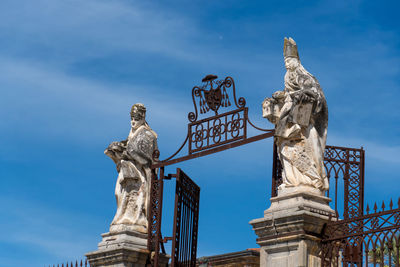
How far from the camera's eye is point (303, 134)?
473 inches

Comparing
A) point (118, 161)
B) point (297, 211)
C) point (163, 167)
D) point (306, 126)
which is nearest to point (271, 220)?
point (297, 211)

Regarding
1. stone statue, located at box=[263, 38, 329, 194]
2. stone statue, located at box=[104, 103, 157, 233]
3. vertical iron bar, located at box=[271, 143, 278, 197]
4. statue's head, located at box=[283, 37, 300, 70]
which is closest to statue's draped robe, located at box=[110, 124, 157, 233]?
stone statue, located at box=[104, 103, 157, 233]

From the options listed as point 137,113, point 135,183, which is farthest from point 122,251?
point 137,113

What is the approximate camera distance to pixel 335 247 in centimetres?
1134

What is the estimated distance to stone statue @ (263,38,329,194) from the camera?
11.9 meters

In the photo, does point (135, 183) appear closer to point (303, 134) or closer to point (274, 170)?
point (274, 170)

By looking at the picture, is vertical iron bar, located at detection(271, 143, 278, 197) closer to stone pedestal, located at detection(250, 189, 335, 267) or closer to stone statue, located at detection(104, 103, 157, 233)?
stone pedestal, located at detection(250, 189, 335, 267)

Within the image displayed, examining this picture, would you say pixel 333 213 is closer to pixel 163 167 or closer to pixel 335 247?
pixel 335 247

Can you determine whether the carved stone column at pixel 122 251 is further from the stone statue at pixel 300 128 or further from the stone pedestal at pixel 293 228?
the stone statue at pixel 300 128

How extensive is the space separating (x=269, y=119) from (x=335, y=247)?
2225 mm

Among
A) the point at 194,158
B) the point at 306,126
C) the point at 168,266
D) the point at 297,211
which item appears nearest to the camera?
the point at 297,211

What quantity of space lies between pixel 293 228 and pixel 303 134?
1481 mm

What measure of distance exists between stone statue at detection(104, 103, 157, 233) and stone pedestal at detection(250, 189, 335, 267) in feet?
12.1

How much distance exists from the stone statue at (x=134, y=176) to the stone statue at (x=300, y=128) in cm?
352
